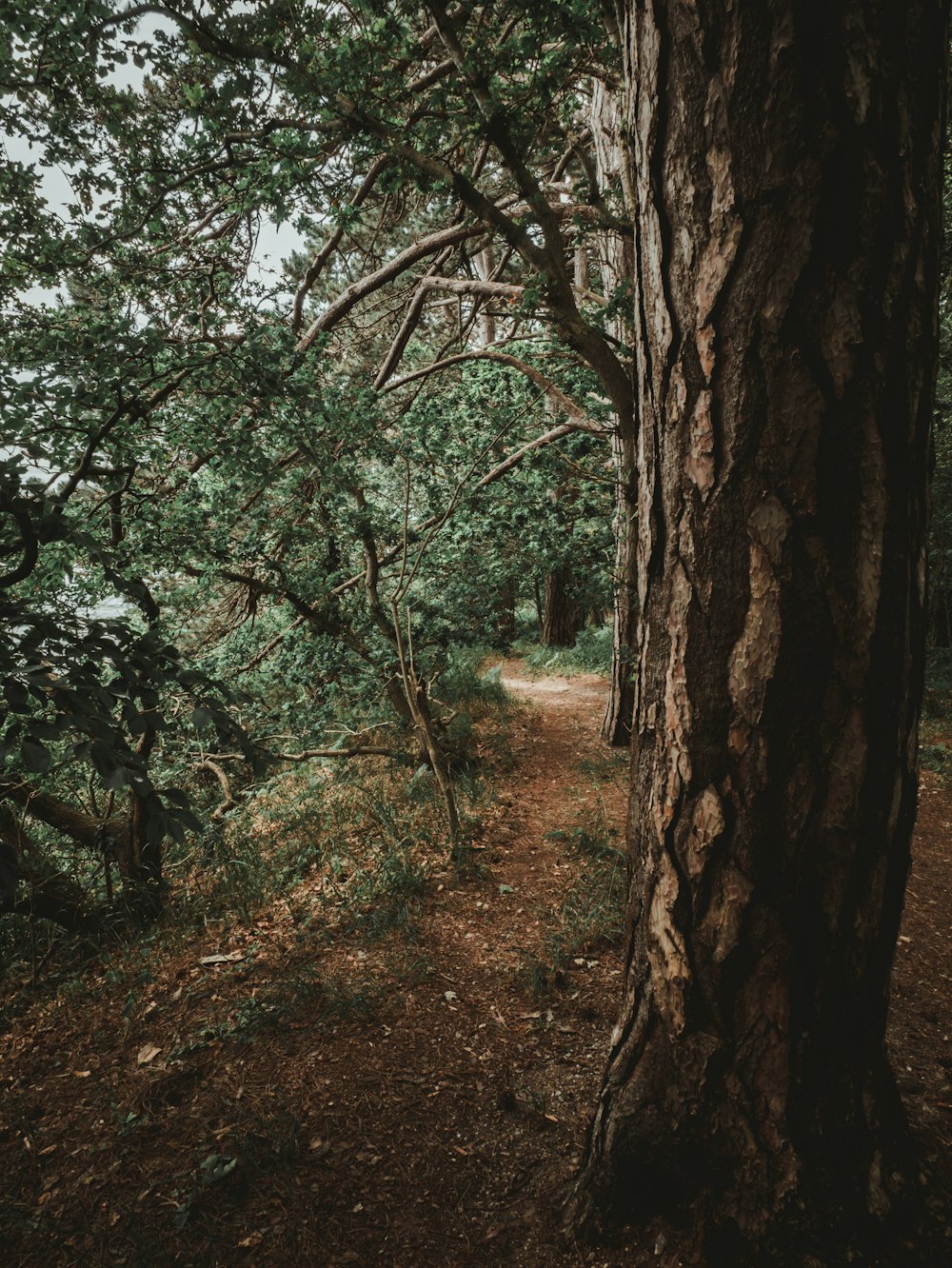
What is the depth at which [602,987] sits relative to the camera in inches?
115

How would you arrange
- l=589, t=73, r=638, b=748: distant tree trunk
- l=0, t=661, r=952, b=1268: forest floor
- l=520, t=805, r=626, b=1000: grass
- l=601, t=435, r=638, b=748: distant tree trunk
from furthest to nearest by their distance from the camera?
1. l=601, t=435, r=638, b=748: distant tree trunk
2. l=589, t=73, r=638, b=748: distant tree trunk
3. l=520, t=805, r=626, b=1000: grass
4. l=0, t=661, r=952, b=1268: forest floor

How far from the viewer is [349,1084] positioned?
241 centimetres

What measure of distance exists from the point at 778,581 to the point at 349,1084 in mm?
2537

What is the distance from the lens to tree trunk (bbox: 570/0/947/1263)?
1098 millimetres

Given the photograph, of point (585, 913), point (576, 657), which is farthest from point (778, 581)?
point (576, 657)

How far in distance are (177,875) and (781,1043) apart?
16.0ft

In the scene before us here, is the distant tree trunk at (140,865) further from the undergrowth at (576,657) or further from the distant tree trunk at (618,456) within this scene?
the undergrowth at (576,657)

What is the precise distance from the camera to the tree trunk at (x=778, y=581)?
3.60 feet

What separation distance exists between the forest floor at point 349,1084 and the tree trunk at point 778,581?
1.50ft

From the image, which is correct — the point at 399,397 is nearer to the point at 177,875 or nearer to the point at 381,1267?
the point at 177,875

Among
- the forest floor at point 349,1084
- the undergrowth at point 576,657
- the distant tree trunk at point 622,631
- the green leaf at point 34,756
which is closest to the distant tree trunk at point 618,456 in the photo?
the distant tree trunk at point 622,631

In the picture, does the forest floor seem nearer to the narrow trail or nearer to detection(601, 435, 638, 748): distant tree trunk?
the narrow trail

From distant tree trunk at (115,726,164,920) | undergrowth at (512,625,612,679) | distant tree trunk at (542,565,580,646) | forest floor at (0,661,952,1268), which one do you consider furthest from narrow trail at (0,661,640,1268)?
distant tree trunk at (542,565,580,646)

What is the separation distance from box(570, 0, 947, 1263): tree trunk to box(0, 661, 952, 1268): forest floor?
18.0 inches
